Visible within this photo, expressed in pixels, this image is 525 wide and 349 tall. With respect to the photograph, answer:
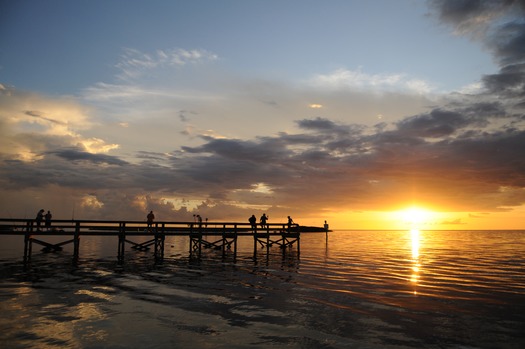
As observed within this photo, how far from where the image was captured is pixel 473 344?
10102 millimetres

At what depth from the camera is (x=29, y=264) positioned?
26.8m

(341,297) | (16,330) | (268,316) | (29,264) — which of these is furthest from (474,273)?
(29,264)

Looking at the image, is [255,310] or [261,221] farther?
[261,221]


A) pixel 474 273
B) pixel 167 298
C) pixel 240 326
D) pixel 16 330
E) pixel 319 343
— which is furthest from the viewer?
pixel 474 273

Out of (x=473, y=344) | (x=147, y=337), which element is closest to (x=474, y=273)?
(x=473, y=344)

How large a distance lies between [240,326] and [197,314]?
211 centimetres

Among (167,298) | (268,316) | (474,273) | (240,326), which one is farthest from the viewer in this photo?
(474,273)

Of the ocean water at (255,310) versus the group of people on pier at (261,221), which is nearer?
the ocean water at (255,310)

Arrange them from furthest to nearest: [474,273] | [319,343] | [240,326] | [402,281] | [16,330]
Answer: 1. [474,273]
2. [402,281]
3. [240,326]
4. [16,330]
5. [319,343]

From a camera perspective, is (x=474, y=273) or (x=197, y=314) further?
(x=474, y=273)

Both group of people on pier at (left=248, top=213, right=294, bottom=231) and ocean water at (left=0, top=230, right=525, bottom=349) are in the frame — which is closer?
ocean water at (left=0, top=230, right=525, bottom=349)

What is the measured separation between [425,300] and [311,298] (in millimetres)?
5011

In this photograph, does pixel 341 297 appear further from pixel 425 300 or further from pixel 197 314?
pixel 197 314

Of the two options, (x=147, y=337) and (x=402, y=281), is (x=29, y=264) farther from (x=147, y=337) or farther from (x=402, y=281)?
(x=402, y=281)
